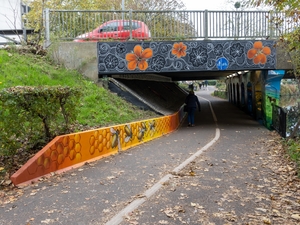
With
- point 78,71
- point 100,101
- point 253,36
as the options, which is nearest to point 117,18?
point 78,71

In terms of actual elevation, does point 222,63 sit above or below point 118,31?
below

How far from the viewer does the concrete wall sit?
13.4 meters

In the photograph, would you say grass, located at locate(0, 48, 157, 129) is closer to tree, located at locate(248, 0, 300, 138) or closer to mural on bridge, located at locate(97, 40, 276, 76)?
mural on bridge, located at locate(97, 40, 276, 76)

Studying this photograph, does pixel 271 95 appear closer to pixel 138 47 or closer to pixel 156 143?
pixel 138 47

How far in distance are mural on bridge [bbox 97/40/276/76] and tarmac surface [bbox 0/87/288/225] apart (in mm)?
6304

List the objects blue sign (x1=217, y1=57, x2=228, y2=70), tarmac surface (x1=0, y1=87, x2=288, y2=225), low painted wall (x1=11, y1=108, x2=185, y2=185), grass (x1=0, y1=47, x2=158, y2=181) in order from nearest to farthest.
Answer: tarmac surface (x1=0, y1=87, x2=288, y2=225)
low painted wall (x1=11, y1=108, x2=185, y2=185)
grass (x1=0, y1=47, x2=158, y2=181)
blue sign (x1=217, y1=57, x2=228, y2=70)

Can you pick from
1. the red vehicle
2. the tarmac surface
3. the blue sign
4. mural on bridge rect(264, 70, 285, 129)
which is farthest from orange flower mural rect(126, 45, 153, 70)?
the tarmac surface

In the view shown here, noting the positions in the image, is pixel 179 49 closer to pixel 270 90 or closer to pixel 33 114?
pixel 270 90

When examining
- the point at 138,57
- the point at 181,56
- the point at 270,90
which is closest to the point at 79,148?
the point at 138,57

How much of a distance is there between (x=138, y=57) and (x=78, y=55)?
2.57m

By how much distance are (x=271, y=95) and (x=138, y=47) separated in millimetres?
7103

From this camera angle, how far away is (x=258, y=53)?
45.8 ft

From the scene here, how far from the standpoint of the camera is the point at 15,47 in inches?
513

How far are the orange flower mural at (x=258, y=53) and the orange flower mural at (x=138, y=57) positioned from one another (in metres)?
4.46
